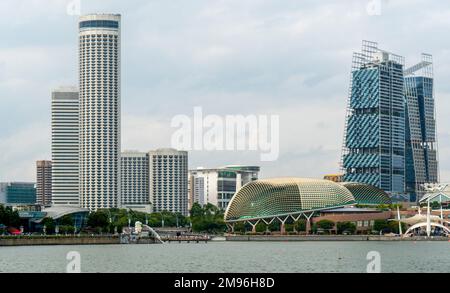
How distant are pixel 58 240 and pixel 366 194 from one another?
9216 centimetres

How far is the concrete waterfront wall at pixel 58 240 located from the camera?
10519 centimetres

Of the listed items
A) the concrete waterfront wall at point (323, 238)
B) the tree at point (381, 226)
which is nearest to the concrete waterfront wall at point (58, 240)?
the concrete waterfront wall at point (323, 238)

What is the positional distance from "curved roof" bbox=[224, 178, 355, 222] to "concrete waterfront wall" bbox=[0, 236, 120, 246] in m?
53.7

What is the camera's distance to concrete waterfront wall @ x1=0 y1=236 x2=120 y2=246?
105188mm

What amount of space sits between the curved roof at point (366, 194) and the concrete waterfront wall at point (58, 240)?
2967 inches

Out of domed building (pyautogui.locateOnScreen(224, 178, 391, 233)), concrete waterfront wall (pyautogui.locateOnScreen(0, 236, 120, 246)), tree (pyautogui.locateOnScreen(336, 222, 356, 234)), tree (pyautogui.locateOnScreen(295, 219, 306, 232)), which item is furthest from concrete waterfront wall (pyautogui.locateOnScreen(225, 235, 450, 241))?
concrete waterfront wall (pyautogui.locateOnScreen(0, 236, 120, 246))

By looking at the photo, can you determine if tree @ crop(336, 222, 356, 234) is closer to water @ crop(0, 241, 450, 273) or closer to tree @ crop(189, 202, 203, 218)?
tree @ crop(189, 202, 203, 218)

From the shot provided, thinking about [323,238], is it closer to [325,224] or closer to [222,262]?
[325,224]

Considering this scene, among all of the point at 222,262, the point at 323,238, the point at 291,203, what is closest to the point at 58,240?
the point at 323,238

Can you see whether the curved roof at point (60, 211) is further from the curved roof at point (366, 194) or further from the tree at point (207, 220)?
the curved roof at point (366, 194)

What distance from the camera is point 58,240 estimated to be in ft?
374
